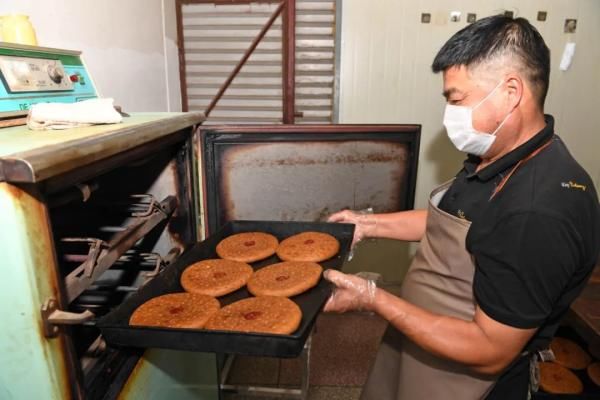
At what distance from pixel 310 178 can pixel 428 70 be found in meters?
1.58

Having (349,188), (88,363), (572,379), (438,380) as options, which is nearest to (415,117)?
(349,188)

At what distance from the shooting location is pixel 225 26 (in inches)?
125

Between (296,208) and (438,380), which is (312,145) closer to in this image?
(296,208)

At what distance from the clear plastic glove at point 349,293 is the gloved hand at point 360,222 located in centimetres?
46

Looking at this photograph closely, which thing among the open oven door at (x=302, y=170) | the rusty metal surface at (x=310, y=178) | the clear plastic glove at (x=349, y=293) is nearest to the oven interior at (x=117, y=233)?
the open oven door at (x=302, y=170)

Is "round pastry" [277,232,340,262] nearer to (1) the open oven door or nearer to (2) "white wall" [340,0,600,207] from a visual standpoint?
(1) the open oven door

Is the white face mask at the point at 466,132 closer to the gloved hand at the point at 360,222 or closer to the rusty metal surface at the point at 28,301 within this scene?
the gloved hand at the point at 360,222

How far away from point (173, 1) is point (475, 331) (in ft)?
9.59

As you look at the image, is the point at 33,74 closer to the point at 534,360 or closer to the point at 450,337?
the point at 450,337

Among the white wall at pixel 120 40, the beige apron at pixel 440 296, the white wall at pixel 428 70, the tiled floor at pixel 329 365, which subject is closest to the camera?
the beige apron at pixel 440 296

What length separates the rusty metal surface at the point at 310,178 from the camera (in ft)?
5.79

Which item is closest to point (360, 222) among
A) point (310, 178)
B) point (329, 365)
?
point (310, 178)

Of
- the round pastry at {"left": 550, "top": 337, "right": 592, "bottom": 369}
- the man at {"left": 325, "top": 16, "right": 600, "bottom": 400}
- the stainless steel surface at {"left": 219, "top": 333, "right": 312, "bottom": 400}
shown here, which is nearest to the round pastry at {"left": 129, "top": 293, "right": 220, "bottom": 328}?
the man at {"left": 325, "top": 16, "right": 600, "bottom": 400}

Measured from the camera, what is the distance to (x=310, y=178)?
1.83 metres
